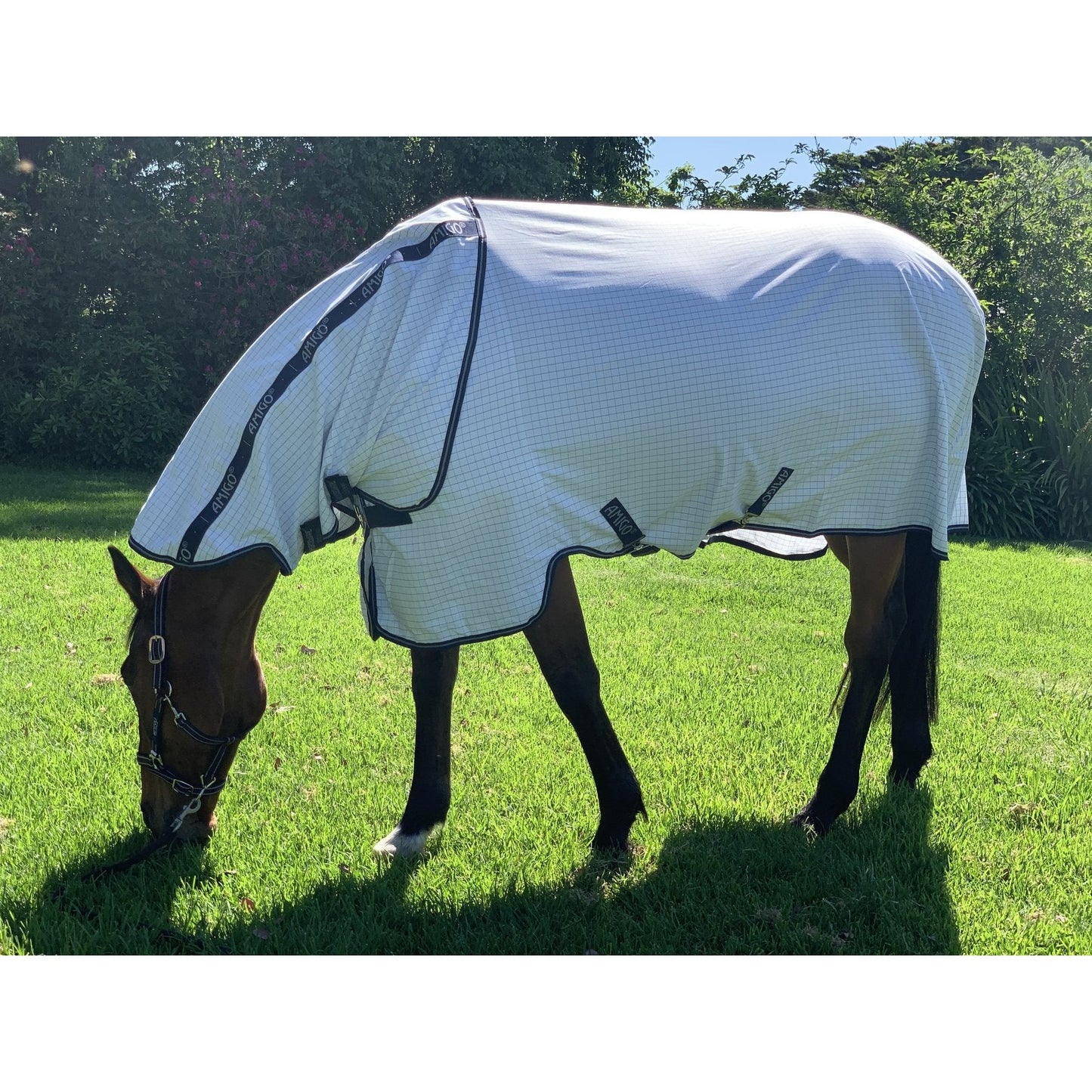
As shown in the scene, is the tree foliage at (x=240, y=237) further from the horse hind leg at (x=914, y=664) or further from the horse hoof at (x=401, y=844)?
the horse hoof at (x=401, y=844)

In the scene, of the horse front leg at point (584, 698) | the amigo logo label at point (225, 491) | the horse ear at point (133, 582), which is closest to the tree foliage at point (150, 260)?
the horse ear at point (133, 582)

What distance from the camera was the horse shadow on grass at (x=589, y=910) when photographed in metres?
2.59

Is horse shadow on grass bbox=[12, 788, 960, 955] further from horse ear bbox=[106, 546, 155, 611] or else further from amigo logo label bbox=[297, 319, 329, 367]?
amigo logo label bbox=[297, 319, 329, 367]

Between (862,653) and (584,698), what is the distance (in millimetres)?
1077

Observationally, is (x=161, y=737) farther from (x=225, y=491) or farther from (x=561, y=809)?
(x=561, y=809)

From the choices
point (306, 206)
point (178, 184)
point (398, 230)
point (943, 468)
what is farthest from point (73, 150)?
point (943, 468)

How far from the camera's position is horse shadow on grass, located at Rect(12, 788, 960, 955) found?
259cm

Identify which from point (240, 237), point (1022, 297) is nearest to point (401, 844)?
point (1022, 297)

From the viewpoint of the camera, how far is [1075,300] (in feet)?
34.5

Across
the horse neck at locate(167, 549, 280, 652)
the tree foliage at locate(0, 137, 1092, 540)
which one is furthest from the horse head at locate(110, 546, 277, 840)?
the tree foliage at locate(0, 137, 1092, 540)

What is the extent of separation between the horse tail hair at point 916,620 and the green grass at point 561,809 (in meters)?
0.42

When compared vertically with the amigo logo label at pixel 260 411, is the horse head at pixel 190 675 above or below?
below

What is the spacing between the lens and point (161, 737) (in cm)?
279

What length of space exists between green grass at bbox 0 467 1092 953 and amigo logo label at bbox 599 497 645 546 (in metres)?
1.05
